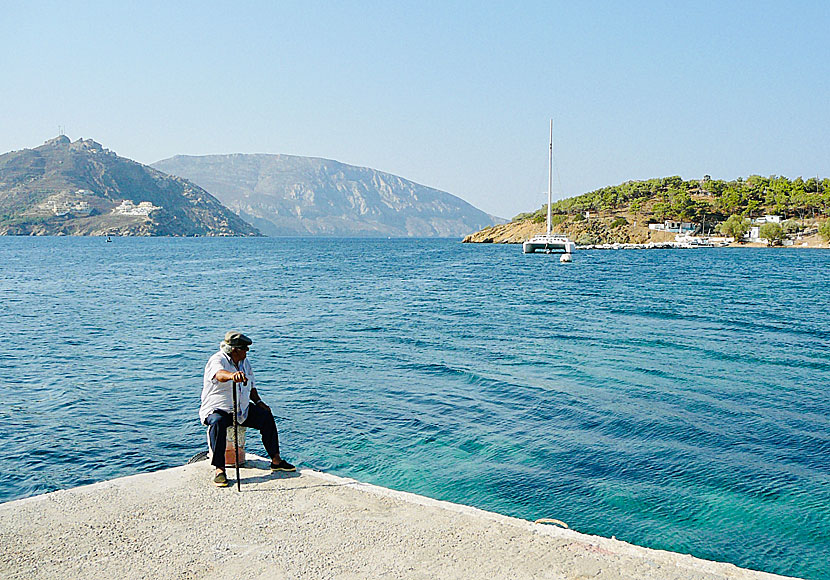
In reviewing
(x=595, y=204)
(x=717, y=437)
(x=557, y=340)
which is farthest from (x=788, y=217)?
(x=717, y=437)

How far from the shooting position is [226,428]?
860 centimetres

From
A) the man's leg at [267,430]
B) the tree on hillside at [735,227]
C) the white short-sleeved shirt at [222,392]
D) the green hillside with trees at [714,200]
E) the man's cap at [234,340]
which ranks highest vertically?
the green hillside with trees at [714,200]

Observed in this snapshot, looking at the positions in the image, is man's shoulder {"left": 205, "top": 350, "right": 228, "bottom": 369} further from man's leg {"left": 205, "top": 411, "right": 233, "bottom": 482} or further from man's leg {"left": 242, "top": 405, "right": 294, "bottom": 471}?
man's leg {"left": 242, "top": 405, "right": 294, "bottom": 471}

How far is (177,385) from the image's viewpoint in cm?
1741

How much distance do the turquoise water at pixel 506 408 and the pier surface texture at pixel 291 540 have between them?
7.86 ft

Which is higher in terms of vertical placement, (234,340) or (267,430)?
(234,340)

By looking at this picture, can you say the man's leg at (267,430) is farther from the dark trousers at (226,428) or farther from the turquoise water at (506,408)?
the turquoise water at (506,408)

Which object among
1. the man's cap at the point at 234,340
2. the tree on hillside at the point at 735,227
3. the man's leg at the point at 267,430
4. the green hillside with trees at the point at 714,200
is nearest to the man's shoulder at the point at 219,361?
the man's cap at the point at 234,340

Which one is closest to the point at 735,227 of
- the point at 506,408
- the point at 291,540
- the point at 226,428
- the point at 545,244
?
the point at 545,244

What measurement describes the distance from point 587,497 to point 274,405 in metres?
7.76

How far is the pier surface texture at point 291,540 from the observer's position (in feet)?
19.9

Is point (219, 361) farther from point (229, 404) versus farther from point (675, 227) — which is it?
point (675, 227)

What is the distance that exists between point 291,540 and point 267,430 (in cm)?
237

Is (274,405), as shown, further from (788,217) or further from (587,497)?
(788,217)
